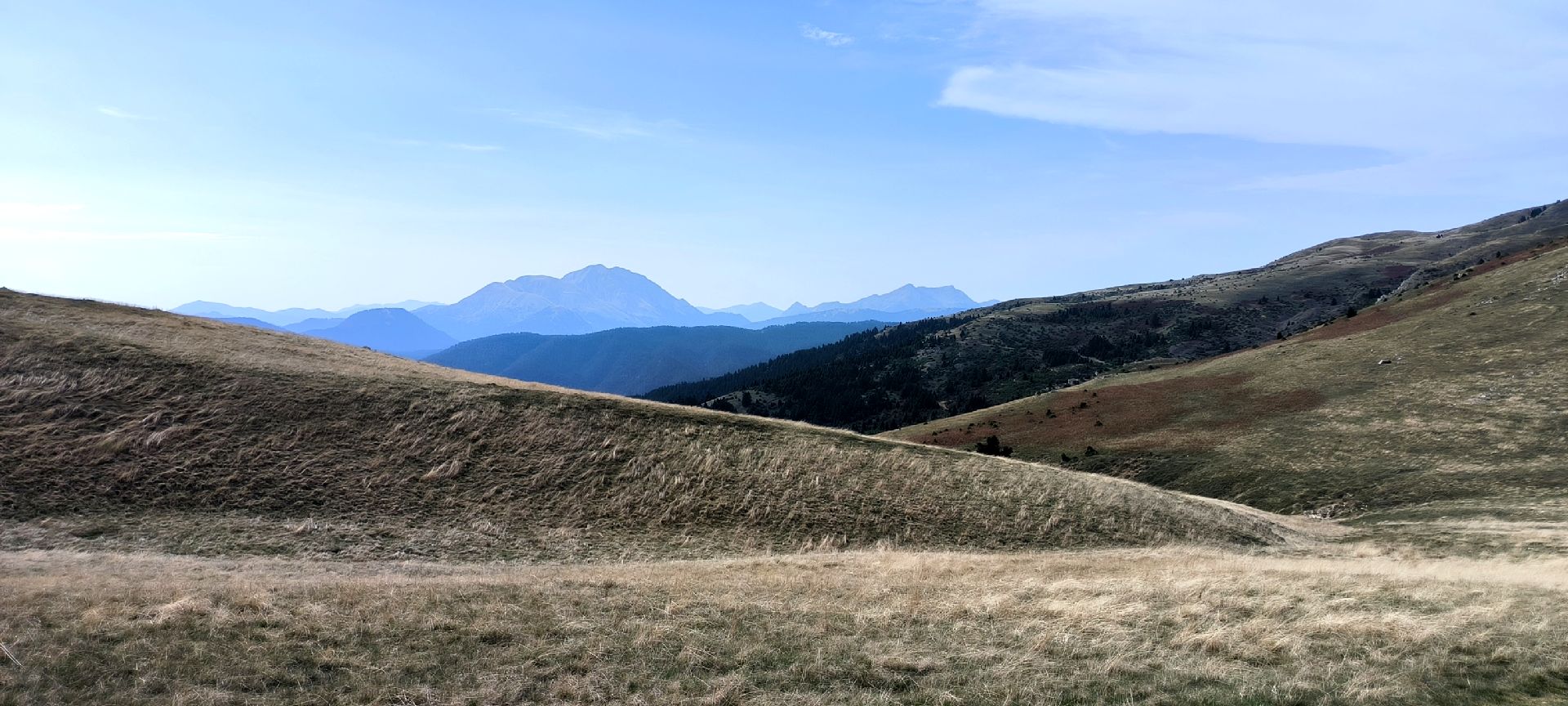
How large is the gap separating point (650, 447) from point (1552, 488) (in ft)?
148

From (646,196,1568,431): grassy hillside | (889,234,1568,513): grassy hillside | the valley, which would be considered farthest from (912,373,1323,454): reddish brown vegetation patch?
(646,196,1568,431): grassy hillside

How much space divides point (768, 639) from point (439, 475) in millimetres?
22453

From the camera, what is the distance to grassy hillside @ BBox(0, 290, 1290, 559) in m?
24.5

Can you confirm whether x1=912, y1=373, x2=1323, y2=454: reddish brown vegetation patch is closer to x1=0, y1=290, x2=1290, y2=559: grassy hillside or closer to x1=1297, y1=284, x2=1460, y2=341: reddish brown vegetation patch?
x1=1297, y1=284, x2=1460, y2=341: reddish brown vegetation patch

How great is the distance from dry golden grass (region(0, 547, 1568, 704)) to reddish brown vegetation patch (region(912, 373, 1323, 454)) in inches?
1738

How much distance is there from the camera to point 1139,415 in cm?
6731

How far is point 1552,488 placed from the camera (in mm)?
36188

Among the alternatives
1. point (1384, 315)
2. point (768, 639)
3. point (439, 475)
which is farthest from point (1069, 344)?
point (768, 639)

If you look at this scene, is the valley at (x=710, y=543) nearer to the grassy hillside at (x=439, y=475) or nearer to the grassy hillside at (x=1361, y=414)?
the grassy hillside at (x=439, y=475)

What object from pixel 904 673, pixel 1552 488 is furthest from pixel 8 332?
pixel 1552 488

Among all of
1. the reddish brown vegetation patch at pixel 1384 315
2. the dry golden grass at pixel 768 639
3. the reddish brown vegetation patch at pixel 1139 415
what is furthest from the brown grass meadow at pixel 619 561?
the reddish brown vegetation patch at pixel 1384 315

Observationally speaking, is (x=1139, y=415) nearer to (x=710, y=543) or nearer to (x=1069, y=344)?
(x=710, y=543)

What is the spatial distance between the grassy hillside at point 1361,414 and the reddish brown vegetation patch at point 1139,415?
0.80ft

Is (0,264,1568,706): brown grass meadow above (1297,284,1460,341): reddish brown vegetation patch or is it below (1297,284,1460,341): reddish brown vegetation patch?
below
